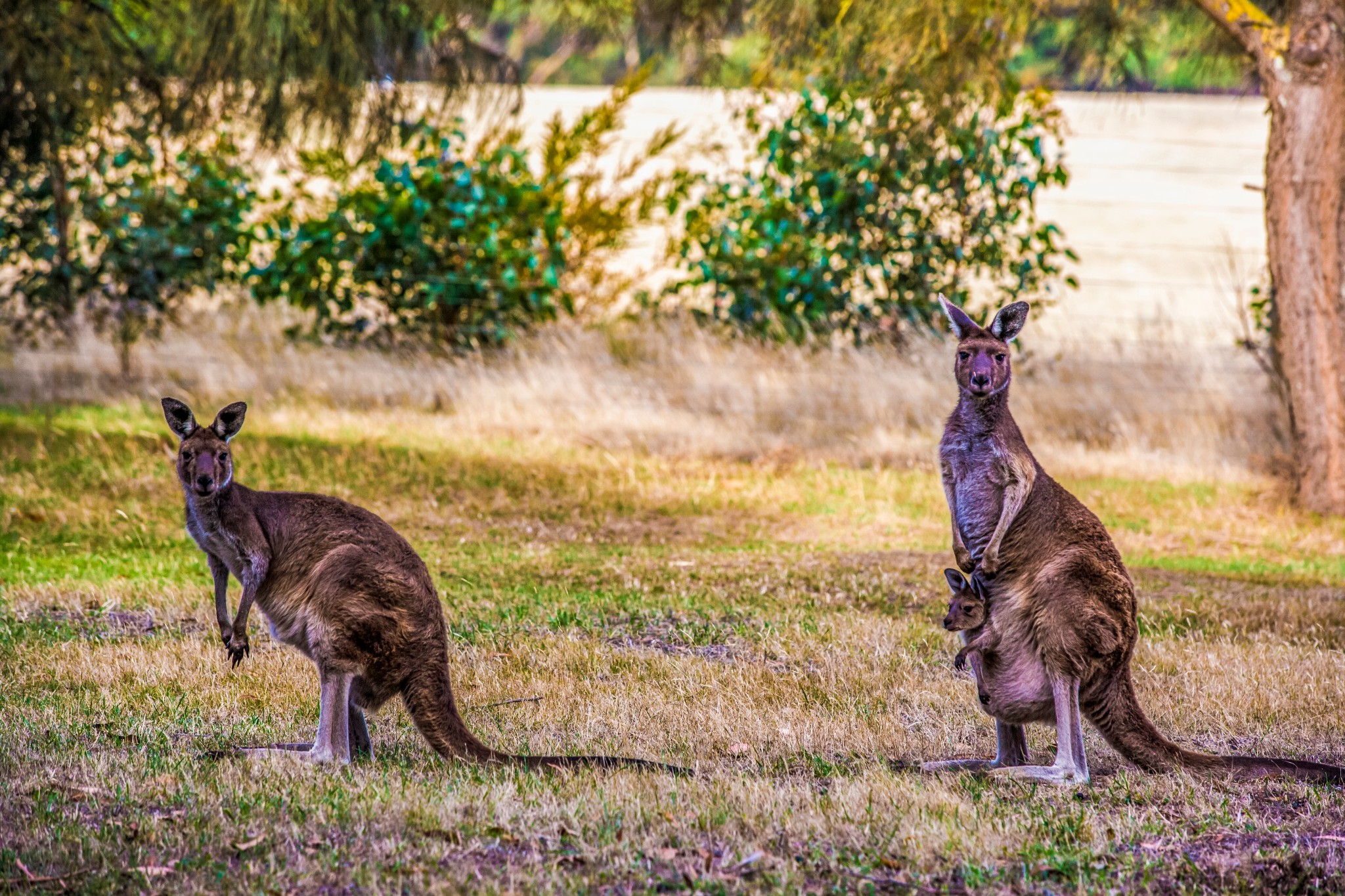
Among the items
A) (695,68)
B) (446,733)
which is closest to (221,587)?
(446,733)

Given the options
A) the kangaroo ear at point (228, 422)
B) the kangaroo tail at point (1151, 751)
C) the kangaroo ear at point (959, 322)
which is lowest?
the kangaroo tail at point (1151, 751)

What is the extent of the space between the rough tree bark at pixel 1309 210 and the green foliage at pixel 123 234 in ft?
26.5

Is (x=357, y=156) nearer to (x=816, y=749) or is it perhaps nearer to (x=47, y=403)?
(x=47, y=403)

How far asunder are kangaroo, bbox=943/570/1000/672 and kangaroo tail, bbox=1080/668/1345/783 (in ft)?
1.13

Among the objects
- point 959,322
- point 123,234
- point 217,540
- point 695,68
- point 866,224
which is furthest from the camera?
point 866,224

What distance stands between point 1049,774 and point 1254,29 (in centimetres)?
728

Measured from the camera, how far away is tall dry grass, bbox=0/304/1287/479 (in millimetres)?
11164

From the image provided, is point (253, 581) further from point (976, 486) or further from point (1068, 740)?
point (1068, 740)

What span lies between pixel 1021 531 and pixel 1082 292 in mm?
12577

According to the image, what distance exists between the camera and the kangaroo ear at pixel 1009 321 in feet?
14.0

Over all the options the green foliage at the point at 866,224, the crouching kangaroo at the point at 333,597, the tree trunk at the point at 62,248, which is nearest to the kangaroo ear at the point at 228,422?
the crouching kangaroo at the point at 333,597

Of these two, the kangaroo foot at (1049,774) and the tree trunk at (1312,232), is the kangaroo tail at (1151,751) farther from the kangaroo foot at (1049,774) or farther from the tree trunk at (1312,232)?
the tree trunk at (1312,232)

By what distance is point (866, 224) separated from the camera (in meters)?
12.0

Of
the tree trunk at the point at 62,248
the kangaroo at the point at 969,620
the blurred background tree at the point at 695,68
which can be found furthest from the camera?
the tree trunk at the point at 62,248
